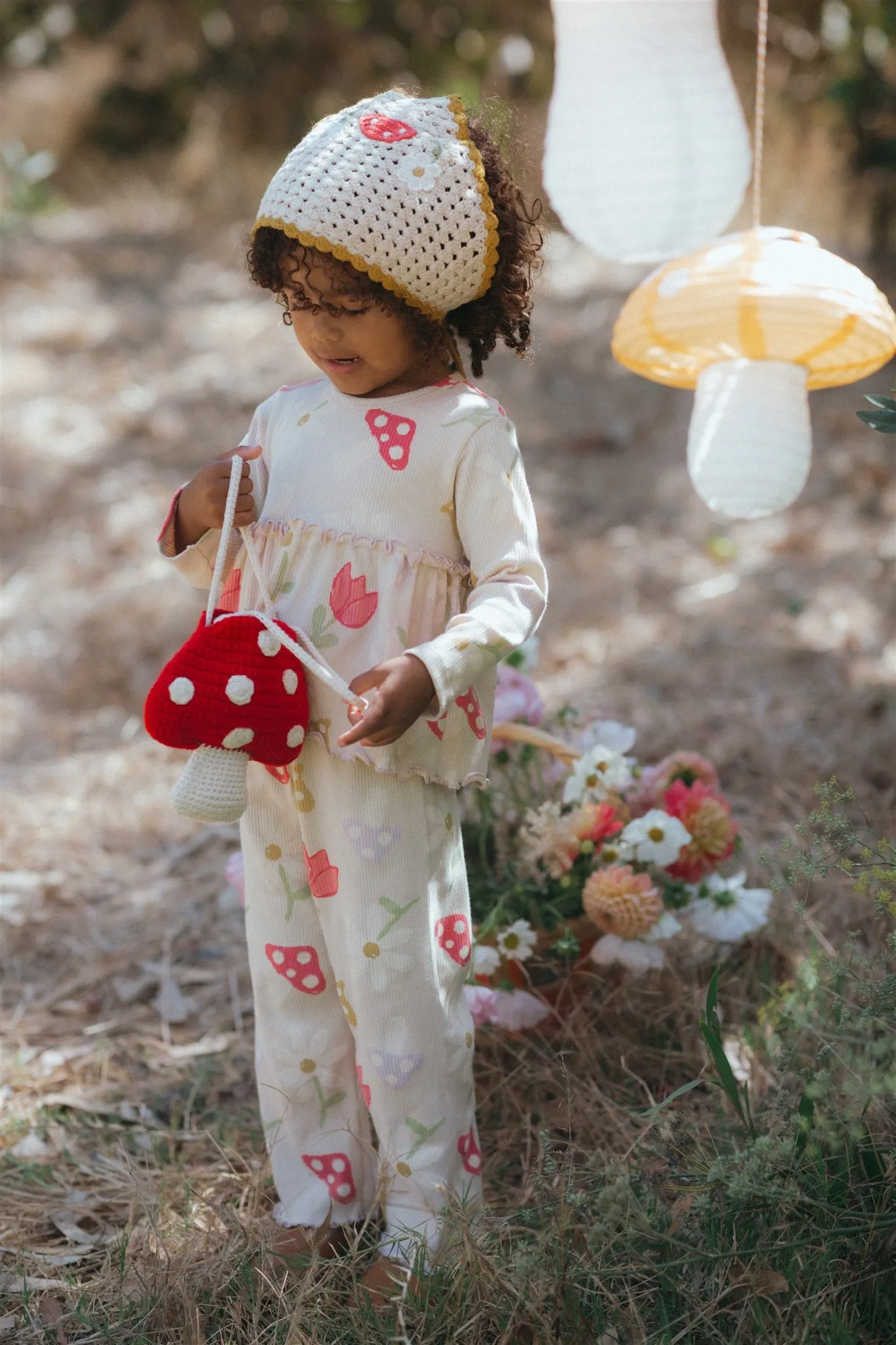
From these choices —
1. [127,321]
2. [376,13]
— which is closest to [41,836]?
[127,321]

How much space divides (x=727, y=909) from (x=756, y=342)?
0.92 meters

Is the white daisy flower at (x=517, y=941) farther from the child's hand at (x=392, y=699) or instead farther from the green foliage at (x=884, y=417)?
the green foliage at (x=884, y=417)

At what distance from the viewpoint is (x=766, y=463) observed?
1929mm

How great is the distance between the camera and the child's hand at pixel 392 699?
4.79 ft

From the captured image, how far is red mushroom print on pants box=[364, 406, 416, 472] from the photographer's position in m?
1.65

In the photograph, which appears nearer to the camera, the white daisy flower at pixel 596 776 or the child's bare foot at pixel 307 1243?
the child's bare foot at pixel 307 1243

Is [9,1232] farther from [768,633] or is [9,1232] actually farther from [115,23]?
[115,23]

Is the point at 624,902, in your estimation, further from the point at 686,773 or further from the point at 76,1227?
the point at 76,1227

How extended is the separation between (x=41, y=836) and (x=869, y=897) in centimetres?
194

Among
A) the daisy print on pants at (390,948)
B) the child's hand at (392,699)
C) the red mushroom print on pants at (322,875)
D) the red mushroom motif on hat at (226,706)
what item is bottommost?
the daisy print on pants at (390,948)

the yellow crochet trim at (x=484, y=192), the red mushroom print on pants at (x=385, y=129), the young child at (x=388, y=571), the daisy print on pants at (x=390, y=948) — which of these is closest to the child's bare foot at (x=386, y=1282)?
the young child at (x=388, y=571)

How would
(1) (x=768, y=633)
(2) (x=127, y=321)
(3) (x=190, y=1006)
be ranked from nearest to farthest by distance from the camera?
(3) (x=190, y=1006) < (1) (x=768, y=633) < (2) (x=127, y=321)

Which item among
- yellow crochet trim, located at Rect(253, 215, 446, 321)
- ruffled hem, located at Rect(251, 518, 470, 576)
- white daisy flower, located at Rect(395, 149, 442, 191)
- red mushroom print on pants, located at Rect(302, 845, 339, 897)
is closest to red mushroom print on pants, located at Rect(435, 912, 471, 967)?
red mushroom print on pants, located at Rect(302, 845, 339, 897)

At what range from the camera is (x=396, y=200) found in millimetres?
1542
